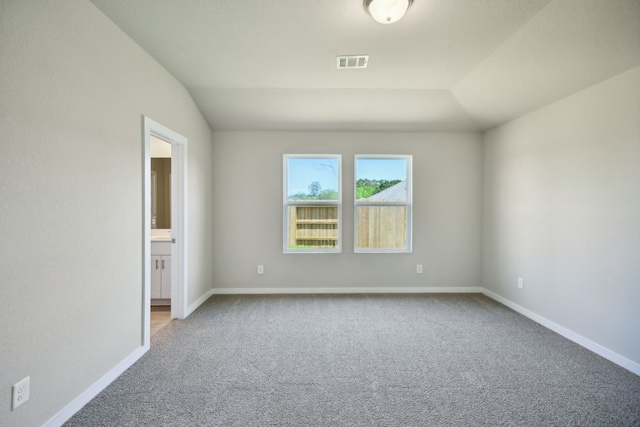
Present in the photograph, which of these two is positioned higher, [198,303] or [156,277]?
[156,277]

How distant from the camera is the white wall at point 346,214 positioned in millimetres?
4227

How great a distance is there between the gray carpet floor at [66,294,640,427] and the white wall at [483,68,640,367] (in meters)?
0.34

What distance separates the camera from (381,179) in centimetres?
432

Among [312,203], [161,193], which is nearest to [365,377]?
[312,203]

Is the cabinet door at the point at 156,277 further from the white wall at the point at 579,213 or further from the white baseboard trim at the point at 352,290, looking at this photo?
the white wall at the point at 579,213

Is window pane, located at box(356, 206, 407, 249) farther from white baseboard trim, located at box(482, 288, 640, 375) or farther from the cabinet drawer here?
the cabinet drawer

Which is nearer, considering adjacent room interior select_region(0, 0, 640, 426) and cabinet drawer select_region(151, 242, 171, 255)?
adjacent room interior select_region(0, 0, 640, 426)

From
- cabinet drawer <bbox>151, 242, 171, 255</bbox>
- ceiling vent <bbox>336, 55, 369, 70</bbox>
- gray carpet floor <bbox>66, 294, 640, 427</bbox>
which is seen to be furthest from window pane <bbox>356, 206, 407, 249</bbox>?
cabinet drawer <bbox>151, 242, 171, 255</bbox>

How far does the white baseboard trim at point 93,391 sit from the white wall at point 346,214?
1868mm

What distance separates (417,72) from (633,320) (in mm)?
2676

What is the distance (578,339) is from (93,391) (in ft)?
12.7

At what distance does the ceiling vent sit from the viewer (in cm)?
264

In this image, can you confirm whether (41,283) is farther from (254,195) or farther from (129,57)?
(254,195)

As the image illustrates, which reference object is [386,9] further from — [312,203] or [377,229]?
[377,229]
